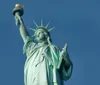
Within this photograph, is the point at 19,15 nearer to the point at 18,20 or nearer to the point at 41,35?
the point at 18,20

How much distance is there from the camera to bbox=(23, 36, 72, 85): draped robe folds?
94.2 feet

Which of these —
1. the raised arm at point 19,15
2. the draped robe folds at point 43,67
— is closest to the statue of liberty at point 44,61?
the draped robe folds at point 43,67

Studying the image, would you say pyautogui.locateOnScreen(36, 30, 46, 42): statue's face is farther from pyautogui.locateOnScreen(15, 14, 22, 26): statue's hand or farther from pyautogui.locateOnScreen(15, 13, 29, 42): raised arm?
pyautogui.locateOnScreen(15, 14, 22, 26): statue's hand

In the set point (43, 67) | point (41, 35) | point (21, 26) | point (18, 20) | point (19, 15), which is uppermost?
point (19, 15)

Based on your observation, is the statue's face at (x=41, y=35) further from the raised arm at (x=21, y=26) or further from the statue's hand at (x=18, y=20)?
the statue's hand at (x=18, y=20)

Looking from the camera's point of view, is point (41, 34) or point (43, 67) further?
point (41, 34)

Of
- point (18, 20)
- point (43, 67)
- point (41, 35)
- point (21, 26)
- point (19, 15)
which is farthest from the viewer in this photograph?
point (19, 15)

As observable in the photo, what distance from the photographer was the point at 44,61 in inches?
1150

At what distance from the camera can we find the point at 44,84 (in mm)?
28406

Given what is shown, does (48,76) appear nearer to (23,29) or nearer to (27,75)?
(27,75)

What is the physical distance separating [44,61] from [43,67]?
28cm

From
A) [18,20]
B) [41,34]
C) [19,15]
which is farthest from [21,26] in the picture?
[41,34]

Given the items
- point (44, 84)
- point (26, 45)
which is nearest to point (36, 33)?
point (26, 45)

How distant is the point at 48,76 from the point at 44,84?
508mm
